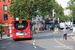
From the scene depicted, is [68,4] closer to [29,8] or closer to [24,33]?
[29,8]

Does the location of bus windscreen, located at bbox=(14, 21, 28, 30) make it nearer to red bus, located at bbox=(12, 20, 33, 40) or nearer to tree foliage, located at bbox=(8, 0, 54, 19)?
red bus, located at bbox=(12, 20, 33, 40)

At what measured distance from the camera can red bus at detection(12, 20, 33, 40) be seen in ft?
76.5

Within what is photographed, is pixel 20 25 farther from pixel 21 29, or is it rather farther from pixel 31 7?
pixel 31 7

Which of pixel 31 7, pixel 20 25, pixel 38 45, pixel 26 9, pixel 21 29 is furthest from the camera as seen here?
pixel 26 9

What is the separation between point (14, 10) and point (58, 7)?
6094 centimetres

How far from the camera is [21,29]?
2355 cm

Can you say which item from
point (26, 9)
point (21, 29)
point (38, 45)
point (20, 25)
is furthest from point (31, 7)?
point (38, 45)

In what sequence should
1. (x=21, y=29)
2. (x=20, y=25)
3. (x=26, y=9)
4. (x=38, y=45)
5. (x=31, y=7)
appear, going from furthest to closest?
(x=26, y=9)
(x=31, y=7)
(x=20, y=25)
(x=21, y=29)
(x=38, y=45)

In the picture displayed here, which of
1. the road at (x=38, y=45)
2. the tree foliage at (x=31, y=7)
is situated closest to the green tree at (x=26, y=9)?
the tree foliage at (x=31, y=7)

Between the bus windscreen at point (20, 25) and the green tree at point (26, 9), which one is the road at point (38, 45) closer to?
the bus windscreen at point (20, 25)

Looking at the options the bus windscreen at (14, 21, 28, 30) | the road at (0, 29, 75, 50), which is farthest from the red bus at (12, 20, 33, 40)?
the road at (0, 29, 75, 50)

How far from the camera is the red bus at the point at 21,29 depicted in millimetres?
23312

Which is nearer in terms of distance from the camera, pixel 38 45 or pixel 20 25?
pixel 38 45

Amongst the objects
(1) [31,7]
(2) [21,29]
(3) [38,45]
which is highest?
(1) [31,7]
